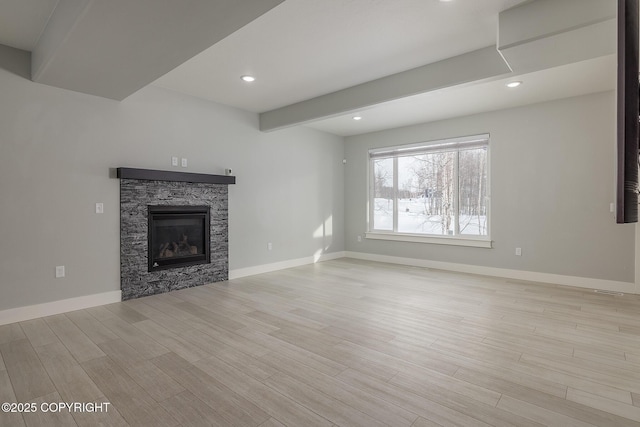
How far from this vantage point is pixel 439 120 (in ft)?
19.3

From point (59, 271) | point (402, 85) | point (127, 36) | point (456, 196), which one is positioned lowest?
point (59, 271)

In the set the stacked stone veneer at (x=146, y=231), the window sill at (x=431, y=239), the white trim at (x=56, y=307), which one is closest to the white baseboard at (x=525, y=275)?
the window sill at (x=431, y=239)

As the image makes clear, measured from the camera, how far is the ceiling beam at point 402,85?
3.15 m

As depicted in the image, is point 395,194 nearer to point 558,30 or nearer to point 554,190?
point 554,190

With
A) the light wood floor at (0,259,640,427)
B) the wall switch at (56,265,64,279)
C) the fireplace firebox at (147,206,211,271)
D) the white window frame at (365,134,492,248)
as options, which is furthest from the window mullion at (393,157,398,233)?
the wall switch at (56,265,64,279)

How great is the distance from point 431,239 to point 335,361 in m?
4.21

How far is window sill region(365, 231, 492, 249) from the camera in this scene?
548cm

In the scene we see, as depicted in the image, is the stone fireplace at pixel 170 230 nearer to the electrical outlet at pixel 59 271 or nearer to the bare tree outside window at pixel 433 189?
the electrical outlet at pixel 59 271

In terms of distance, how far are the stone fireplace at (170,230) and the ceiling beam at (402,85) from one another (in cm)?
159

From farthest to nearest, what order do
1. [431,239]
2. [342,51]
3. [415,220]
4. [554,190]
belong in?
[415,220] → [431,239] → [554,190] → [342,51]

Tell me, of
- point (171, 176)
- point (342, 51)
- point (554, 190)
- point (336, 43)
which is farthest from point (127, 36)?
point (554, 190)

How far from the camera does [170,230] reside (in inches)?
177

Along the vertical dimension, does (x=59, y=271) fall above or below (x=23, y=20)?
below

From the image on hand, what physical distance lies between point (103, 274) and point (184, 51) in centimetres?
283
